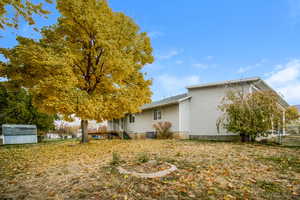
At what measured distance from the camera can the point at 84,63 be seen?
9023 millimetres

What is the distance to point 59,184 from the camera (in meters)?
3.31

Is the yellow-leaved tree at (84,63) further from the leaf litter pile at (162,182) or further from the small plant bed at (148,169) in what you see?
the small plant bed at (148,169)

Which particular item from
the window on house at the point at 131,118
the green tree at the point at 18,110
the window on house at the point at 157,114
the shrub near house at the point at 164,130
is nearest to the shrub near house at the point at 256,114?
the shrub near house at the point at 164,130

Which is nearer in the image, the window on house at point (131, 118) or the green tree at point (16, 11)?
the green tree at point (16, 11)

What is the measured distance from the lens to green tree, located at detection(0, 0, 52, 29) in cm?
411

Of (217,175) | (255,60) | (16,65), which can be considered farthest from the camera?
(255,60)

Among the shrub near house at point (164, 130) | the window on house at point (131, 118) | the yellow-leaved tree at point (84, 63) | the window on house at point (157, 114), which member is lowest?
the shrub near house at point (164, 130)

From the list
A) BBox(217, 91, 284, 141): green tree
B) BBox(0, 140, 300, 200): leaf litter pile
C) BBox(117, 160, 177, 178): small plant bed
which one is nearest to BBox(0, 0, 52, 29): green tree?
BBox(0, 140, 300, 200): leaf litter pile

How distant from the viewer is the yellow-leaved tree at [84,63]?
7016 millimetres

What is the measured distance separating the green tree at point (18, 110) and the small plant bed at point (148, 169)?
1948 cm

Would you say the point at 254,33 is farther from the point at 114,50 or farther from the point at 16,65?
the point at 16,65

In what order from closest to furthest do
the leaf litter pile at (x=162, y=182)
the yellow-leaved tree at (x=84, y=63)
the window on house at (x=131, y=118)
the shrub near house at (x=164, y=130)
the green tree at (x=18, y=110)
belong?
the leaf litter pile at (x=162, y=182) < the yellow-leaved tree at (x=84, y=63) < the shrub near house at (x=164, y=130) < the green tree at (x=18, y=110) < the window on house at (x=131, y=118)

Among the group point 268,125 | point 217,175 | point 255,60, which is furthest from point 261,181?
point 255,60

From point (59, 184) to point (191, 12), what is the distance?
49.2 feet
